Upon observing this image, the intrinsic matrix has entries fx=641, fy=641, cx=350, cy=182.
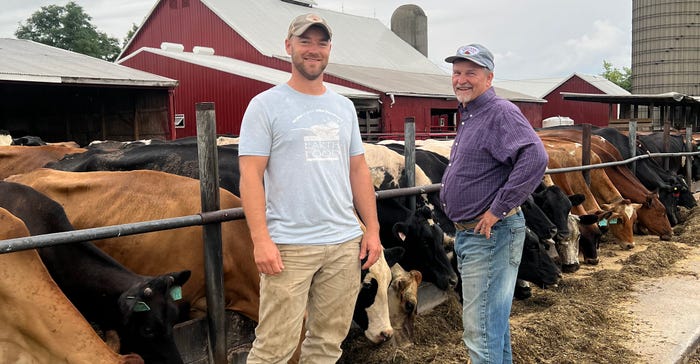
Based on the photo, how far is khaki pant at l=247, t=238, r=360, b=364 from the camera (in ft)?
9.90

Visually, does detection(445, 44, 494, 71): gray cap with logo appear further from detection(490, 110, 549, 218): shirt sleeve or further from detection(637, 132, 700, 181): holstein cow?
detection(637, 132, 700, 181): holstein cow

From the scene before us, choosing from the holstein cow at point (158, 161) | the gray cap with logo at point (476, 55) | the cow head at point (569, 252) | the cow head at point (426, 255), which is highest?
the gray cap with logo at point (476, 55)

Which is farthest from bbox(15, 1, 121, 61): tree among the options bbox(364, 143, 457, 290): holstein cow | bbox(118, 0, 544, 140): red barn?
bbox(364, 143, 457, 290): holstein cow

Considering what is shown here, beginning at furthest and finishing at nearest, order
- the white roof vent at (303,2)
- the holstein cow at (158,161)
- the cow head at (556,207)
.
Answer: the white roof vent at (303,2) → the cow head at (556,207) → the holstein cow at (158,161)

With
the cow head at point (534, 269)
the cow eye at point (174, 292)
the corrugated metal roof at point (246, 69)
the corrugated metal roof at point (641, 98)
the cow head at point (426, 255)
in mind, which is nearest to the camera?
the cow eye at point (174, 292)

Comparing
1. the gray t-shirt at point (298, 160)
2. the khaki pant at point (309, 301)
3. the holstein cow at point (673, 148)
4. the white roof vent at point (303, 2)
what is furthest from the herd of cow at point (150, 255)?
the white roof vent at point (303, 2)

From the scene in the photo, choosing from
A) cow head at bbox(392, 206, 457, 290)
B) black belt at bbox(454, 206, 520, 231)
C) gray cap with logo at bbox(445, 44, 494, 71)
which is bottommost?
cow head at bbox(392, 206, 457, 290)

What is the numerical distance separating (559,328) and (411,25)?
117ft

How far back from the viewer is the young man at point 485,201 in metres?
3.52

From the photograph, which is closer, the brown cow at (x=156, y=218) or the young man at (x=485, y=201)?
the young man at (x=485, y=201)

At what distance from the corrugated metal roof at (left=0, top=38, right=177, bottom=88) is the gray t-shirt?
12.8 m

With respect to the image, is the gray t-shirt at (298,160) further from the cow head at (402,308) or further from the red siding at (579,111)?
the red siding at (579,111)

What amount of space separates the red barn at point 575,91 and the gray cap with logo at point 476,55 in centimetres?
3670

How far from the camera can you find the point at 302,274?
9.93 ft
